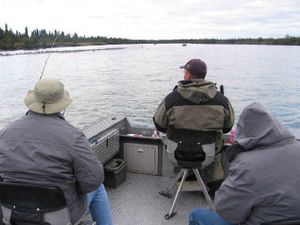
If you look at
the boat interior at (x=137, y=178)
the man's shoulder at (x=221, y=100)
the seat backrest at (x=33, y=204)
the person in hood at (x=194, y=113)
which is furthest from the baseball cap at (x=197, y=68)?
the seat backrest at (x=33, y=204)

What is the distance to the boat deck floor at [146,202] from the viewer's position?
291cm

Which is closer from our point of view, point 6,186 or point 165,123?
point 6,186

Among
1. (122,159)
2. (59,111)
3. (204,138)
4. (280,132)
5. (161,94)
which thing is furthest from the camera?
(161,94)

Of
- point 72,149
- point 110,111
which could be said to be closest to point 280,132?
point 72,149

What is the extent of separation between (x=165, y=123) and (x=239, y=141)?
113 centimetres

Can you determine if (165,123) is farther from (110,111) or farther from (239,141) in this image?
(110,111)

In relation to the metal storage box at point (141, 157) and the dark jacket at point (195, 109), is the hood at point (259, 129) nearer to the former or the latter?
the dark jacket at point (195, 109)

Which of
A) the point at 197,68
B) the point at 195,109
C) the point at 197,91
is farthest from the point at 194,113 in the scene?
the point at 197,68

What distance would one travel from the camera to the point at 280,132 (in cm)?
148

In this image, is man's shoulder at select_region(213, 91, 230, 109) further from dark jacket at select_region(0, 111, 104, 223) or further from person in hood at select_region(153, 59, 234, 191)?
→ dark jacket at select_region(0, 111, 104, 223)

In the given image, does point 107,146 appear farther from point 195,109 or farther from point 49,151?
point 49,151

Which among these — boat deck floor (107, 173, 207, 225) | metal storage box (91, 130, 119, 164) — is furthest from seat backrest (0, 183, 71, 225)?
metal storage box (91, 130, 119, 164)

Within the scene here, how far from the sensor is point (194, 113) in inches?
101

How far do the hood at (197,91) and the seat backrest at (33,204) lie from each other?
1.21 m
